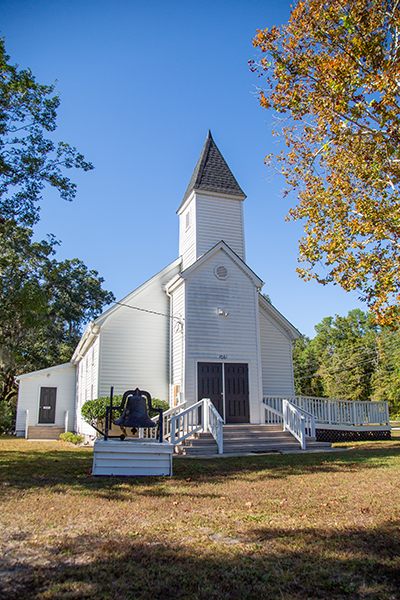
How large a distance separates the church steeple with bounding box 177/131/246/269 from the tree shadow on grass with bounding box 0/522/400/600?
13068 mm

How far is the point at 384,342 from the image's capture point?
52.3 meters

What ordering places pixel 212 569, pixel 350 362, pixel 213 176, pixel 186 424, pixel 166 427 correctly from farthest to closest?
pixel 350 362 < pixel 213 176 < pixel 166 427 < pixel 186 424 < pixel 212 569

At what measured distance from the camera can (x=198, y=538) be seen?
3.96 m

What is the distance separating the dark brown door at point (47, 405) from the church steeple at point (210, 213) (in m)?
11.4

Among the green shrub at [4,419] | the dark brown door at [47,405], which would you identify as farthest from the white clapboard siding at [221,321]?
the green shrub at [4,419]

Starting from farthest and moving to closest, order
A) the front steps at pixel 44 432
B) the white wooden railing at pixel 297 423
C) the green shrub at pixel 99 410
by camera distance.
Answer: the front steps at pixel 44 432, the green shrub at pixel 99 410, the white wooden railing at pixel 297 423

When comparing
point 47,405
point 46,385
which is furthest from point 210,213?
point 47,405

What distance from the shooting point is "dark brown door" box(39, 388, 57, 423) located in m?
22.5

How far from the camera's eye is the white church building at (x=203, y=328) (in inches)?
577

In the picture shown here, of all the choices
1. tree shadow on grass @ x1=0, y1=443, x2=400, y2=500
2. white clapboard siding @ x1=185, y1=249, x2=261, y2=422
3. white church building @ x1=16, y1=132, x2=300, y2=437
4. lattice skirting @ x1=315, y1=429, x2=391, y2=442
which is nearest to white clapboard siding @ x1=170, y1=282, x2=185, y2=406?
white church building @ x1=16, y1=132, x2=300, y2=437

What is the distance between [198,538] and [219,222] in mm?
14306

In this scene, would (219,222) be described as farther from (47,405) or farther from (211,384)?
(47,405)

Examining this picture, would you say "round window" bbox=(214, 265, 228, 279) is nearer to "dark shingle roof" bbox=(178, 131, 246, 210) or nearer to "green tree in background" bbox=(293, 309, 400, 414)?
"dark shingle roof" bbox=(178, 131, 246, 210)

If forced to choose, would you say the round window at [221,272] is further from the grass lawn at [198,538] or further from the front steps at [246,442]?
the grass lawn at [198,538]
